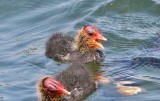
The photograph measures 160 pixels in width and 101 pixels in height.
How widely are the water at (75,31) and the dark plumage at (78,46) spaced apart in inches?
6.6

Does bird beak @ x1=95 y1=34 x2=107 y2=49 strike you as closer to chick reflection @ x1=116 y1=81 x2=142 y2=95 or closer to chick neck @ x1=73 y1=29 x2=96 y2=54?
chick neck @ x1=73 y1=29 x2=96 y2=54

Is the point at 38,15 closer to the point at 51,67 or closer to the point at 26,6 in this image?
the point at 26,6

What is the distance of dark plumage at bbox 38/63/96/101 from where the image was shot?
713 cm

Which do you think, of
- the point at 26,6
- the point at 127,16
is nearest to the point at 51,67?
the point at 127,16

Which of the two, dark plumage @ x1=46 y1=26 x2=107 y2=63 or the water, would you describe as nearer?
the water

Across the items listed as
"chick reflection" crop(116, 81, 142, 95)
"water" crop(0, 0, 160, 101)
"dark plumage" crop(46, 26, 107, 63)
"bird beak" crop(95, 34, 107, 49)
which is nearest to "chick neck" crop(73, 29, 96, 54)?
"dark plumage" crop(46, 26, 107, 63)

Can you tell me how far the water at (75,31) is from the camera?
314 inches

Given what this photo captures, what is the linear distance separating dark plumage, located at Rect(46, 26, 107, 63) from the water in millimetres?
168

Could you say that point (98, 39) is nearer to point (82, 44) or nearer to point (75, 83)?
point (82, 44)

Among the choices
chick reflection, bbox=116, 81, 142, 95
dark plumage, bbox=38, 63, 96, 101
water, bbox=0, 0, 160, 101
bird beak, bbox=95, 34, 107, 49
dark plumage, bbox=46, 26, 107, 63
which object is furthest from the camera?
dark plumage, bbox=46, 26, 107, 63

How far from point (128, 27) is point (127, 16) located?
1.99 ft

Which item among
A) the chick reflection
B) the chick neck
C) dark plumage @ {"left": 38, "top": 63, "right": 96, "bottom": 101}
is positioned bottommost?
the chick reflection

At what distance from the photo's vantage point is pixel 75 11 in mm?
11344

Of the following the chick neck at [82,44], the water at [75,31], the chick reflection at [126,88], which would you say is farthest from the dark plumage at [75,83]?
the chick neck at [82,44]
